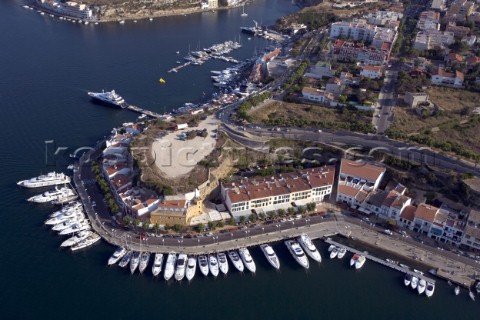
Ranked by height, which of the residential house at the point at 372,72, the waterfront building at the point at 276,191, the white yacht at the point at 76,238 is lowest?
the white yacht at the point at 76,238

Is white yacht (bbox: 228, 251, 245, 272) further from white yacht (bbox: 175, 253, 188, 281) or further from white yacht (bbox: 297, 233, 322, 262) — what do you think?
white yacht (bbox: 297, 233, 322, 262)

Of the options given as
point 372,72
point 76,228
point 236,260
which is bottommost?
point 236,260

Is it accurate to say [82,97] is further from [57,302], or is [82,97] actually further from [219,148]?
[57,302]

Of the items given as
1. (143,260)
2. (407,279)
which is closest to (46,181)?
(143,260)

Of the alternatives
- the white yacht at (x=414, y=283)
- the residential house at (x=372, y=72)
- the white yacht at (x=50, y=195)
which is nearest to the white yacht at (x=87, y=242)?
the white yacht at (x=50, y=195)

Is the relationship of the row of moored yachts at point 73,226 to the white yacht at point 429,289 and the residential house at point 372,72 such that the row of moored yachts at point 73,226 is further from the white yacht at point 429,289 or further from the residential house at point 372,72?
the residential house at point 372,72

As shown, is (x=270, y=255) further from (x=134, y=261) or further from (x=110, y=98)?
(x=110, y=98)

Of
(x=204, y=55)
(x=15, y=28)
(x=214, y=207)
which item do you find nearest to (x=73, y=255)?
(x=214, y=207)
